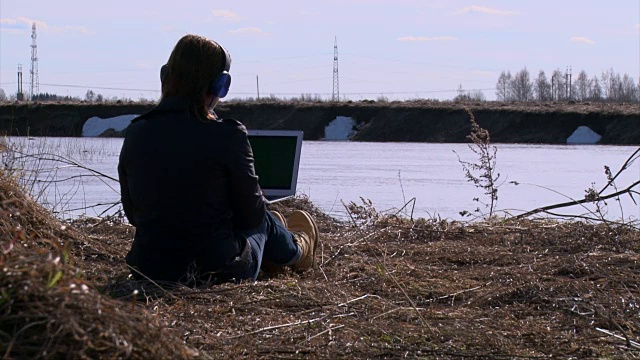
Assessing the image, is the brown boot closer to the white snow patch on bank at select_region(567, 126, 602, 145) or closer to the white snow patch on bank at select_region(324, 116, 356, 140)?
the white snow patch on bank at select_region(567, 126, 602, 145)

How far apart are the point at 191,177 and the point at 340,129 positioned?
37499 mm

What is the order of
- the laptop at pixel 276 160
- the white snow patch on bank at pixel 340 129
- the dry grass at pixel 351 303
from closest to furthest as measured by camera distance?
1. the dry grass at pixel 351 303
2. the laptop at pixel 276 160
3. the white snow patch on bank at pixel 340 129

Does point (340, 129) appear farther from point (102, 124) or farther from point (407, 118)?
point (102, 124)

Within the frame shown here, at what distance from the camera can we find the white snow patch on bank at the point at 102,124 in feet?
129

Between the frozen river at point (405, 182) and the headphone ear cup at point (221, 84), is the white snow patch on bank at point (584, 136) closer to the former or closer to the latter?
the frozen river at point (405, 182)

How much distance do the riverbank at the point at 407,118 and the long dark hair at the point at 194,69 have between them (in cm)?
3292

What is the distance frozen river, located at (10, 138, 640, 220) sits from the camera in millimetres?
10078

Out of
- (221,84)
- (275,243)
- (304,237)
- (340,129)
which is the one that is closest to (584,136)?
(340,129)

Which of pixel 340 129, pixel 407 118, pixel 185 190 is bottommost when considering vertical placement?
pixel 185 190

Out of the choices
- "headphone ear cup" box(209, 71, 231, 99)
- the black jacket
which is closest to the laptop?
the black jacket

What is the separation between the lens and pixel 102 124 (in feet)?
134

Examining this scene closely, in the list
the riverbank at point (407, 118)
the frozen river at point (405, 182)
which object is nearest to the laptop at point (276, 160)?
the frozen river at point (405, 182)

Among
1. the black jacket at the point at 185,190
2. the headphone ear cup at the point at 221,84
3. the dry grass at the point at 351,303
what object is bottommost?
the dry grass at the point at 351,303

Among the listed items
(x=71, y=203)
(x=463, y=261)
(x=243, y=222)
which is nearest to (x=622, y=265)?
(x=463, y=261)
